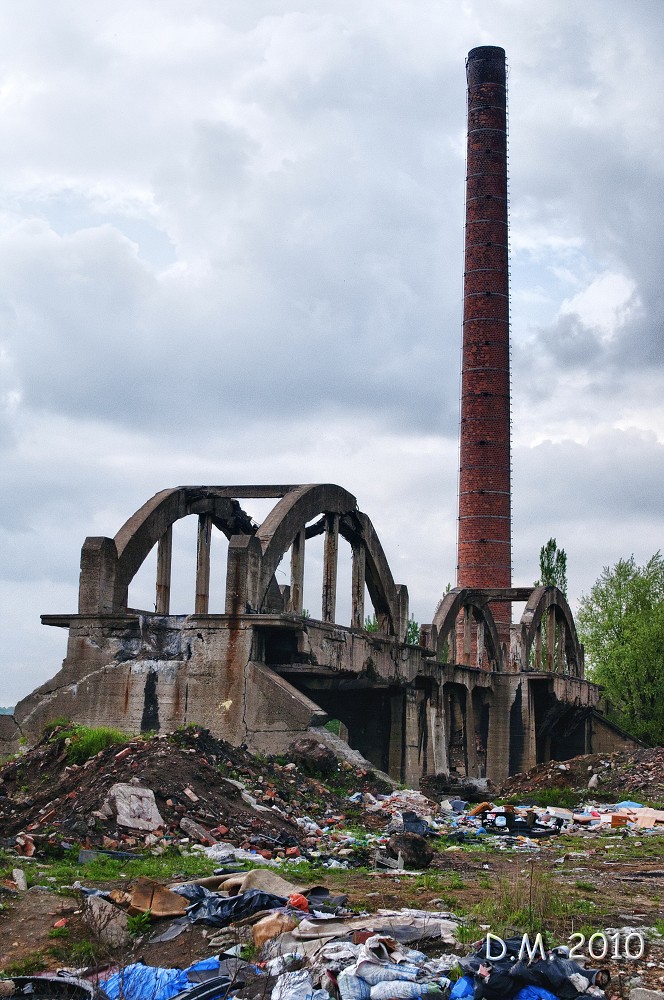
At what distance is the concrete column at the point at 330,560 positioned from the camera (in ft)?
72.5

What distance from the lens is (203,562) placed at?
72.1 ft

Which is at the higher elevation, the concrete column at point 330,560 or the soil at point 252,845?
the concrete column at point 330,560

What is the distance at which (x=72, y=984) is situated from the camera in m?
6.71

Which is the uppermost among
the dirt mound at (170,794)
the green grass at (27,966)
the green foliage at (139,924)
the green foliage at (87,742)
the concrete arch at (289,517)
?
the concrete arch at (289,517)

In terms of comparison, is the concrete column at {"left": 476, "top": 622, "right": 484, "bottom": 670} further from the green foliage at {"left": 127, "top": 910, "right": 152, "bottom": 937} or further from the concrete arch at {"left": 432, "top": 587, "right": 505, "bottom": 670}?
the green foliage at {"left": 127, "top": 910, "right": 152, "bottom": 937}

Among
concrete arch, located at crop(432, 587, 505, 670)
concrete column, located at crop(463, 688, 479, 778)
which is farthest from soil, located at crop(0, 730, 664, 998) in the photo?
concrete column, located at crop(463, 688, 479, 778)

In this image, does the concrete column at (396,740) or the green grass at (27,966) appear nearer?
the green grass at (27,966)

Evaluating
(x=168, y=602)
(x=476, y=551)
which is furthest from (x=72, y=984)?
(x=476, y=551)

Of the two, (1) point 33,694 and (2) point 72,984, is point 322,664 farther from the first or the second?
(2) point 72,984

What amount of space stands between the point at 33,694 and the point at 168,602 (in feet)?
10.8

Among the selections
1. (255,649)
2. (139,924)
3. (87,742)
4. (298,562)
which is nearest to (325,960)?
(139,924)

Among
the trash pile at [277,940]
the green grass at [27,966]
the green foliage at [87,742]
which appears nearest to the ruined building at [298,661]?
the green foliage at [87,742]

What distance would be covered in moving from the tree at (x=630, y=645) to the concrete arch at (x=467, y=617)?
1110 cm

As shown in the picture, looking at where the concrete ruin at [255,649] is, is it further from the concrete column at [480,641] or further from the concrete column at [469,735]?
the concrete column at [480,641]
